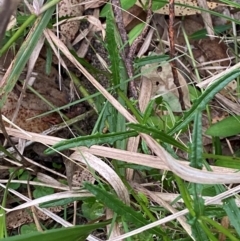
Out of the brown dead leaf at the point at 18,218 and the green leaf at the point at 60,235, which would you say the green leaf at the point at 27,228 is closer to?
the brown dead leaf at the point at 18,218

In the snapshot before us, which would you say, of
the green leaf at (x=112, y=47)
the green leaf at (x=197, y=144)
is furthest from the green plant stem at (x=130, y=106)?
the green leaf at (x=197, y=144)

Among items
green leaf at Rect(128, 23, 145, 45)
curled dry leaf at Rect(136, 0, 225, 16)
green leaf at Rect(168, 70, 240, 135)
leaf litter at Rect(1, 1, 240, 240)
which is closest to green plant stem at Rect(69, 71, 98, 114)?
leaf litter at Rect(1, 1, 240, 240)

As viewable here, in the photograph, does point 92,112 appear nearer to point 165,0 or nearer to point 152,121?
point 152,121

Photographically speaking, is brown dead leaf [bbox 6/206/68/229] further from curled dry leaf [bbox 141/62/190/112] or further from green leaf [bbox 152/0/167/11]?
green leaf [bbox 152/0/167/11]

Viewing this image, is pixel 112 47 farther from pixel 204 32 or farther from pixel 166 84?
pixel 204 32

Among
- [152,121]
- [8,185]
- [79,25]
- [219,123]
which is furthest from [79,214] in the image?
[79,25]
